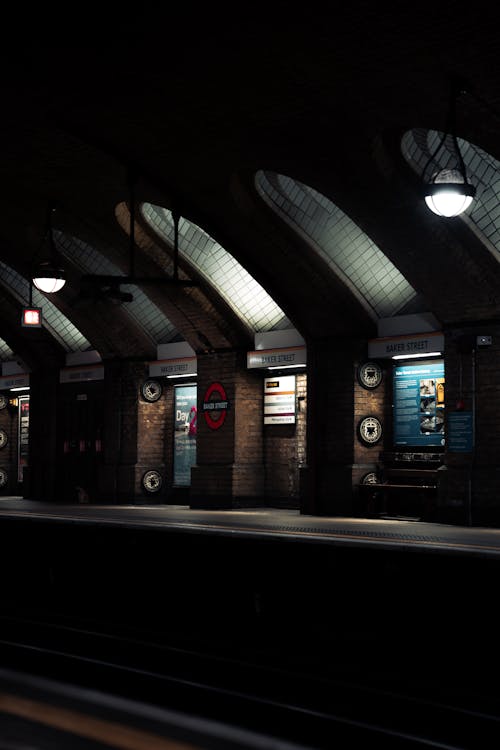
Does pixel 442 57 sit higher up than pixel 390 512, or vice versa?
pixel 442 57

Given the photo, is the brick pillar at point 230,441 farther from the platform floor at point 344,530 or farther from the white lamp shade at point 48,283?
the white lamp shade at point 48,283

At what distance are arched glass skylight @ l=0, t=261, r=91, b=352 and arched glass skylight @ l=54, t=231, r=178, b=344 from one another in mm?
2474

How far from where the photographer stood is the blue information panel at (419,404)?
55.5 feet

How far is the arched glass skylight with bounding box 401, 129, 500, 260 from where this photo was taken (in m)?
14.5

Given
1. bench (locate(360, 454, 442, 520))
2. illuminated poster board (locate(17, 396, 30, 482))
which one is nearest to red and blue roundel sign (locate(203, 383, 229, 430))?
bench (locate(360, 454, 442, 520))

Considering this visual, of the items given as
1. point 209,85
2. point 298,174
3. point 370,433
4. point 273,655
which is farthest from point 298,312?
point 273,655

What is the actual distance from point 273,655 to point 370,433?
7883 mm

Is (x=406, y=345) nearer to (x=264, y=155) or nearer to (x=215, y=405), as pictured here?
(x=264, y=155)

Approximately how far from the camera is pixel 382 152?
567 inches

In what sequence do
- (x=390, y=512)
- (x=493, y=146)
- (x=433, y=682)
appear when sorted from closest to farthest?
(x=433, y=682) < (x=493, y=146) < (x=390, y=512)

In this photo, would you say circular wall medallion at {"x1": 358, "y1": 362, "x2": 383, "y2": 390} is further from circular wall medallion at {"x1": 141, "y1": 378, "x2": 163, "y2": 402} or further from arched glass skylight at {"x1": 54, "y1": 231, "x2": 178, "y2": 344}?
circular wall medallion at {"x1": 141, "y1": 378, "x2": 163, "y2": 402}

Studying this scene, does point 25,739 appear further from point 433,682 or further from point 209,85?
point 209,85

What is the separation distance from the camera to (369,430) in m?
17.4

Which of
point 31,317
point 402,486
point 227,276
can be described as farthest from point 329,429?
point 31,317
